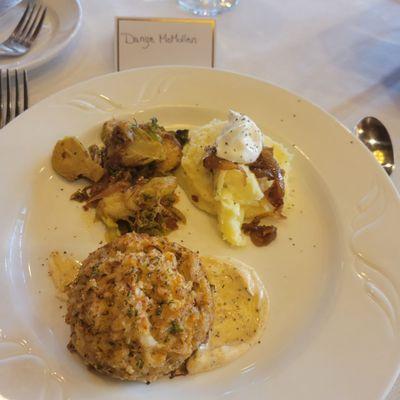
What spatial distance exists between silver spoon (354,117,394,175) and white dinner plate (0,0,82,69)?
2422mm

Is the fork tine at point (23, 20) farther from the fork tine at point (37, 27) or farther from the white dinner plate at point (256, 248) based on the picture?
the white dinner plate at point (256, 248)

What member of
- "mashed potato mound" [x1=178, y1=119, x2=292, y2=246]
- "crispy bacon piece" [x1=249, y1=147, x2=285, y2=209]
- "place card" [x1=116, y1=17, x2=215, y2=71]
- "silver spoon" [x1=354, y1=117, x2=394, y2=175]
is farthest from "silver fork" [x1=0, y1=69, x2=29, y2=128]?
"silver spoon" [x1=354, y1=117, x2=394, y2=175]

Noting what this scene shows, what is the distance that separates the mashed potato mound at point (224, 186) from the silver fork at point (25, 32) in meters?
1.61

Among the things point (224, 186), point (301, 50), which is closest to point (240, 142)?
point (224, 186)

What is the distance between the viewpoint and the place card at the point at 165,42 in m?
3.63

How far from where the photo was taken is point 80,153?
9.86 ft

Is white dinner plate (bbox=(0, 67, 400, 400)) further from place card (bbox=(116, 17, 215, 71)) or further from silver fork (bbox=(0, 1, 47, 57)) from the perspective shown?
silver fork (bbox=(0, 1, 47, 57))

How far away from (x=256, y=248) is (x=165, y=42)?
6.14 ft

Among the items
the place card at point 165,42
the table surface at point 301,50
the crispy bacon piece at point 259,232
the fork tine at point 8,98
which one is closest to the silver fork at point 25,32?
the table surface at point 301,50

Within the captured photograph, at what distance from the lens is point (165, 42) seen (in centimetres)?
369

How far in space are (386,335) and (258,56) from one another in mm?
2694

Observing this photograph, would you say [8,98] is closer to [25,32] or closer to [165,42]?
[25,32]

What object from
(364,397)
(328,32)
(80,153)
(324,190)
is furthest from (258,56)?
(364,397)

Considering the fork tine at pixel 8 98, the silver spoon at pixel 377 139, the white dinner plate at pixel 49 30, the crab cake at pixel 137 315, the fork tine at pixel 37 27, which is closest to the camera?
the crab cake at pixel 137 315
